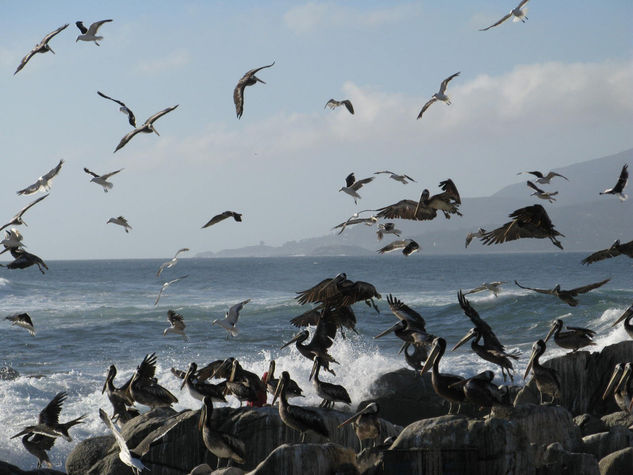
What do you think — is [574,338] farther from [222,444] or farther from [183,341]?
[183,341]

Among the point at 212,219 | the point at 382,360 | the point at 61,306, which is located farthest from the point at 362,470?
the point at 61,306

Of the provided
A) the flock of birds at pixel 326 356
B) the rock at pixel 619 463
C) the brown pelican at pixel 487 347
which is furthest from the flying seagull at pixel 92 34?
the rock at pixel 619 463

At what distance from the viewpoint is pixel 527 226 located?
13148 mm

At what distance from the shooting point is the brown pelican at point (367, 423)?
1048cm

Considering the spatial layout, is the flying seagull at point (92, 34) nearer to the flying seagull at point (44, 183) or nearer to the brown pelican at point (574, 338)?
the flying seagull at point (44, 183)

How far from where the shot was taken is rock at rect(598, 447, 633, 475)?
1045cm

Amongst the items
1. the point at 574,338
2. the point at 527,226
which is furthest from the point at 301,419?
the point at 574,338

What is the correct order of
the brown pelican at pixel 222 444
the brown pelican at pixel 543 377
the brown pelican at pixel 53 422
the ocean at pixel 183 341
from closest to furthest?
the brown pelican at pixel 222 444, the brown pelican at pixel 543 377, the brown pelican at pixel 53 422, the ocean at pixel 183 341

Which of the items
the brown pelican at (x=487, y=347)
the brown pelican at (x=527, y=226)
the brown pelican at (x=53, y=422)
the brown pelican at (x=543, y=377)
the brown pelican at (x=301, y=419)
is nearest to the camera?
the brown pelican at (x=301, y=419)

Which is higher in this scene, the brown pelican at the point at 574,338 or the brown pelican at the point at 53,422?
the brown pelican at the point at 574,338

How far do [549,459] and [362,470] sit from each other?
2.23 m

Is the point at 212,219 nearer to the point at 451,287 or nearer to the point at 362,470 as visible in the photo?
the point at 362,470

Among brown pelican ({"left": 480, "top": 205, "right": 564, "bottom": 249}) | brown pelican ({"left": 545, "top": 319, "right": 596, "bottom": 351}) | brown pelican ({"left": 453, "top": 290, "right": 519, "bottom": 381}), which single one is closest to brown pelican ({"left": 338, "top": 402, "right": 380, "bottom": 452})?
brown pelican ({"left": 453, "top": 290, "right": 519, "bottom": 381})

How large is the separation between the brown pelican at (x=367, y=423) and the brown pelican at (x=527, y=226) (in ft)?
11.8
